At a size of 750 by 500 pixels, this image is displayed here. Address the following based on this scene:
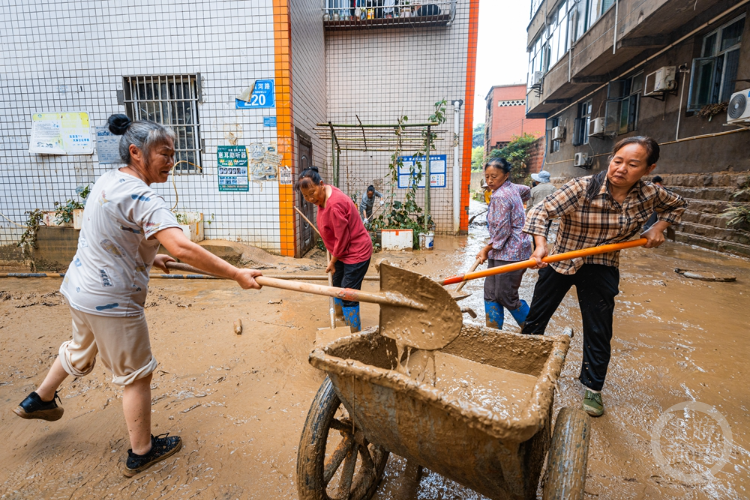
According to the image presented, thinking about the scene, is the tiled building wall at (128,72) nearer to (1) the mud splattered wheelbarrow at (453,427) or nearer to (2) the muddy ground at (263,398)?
(2) the muddy ground at (263,398)

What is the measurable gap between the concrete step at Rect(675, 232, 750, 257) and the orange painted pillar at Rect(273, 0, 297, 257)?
308 inches

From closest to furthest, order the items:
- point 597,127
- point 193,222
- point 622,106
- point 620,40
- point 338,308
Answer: point 338,308 → point 193,222 → point 620,40 → point 622,106 → point 597,127

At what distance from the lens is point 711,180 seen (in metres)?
7.30

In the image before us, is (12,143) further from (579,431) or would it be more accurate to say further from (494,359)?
(579,431)

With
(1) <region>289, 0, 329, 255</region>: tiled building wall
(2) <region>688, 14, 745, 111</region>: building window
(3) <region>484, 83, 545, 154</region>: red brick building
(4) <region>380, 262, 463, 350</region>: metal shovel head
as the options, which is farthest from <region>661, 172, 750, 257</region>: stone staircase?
(3) <region>484, 83, 545, 154</region>: red brick building

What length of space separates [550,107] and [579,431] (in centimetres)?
1800

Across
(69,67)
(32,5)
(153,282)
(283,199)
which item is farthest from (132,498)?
(32,5)

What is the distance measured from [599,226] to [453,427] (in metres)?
1.68

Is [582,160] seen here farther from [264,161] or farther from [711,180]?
[264,161]

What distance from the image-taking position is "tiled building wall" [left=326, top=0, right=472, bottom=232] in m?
8.68

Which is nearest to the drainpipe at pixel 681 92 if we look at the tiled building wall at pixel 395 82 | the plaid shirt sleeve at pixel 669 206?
the tiled building wall at pixel 395 82

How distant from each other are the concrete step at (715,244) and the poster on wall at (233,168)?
862 cm

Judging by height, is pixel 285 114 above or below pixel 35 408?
above

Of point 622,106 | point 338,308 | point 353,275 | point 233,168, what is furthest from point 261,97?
point 622,106
